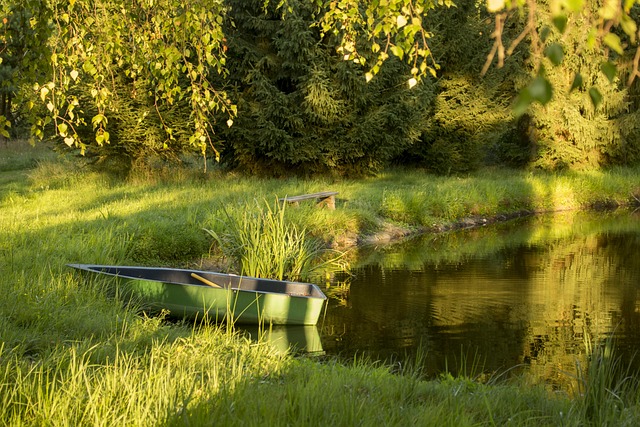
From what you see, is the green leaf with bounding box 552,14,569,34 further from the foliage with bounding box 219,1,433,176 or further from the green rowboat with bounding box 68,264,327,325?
the foliage with bounding box 219,1,433,176

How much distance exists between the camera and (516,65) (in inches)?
1132

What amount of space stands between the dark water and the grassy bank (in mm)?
688

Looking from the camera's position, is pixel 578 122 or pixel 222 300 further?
pixel 578 122

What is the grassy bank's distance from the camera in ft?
15.0

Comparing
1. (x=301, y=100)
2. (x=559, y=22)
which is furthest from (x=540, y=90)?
(x=301, y=100)

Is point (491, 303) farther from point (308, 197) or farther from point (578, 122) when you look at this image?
point (578, 122)

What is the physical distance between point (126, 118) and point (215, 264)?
27.3 feet

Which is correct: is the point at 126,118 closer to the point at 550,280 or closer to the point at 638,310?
the point at 550,280

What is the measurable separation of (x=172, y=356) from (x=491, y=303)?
5837 mm

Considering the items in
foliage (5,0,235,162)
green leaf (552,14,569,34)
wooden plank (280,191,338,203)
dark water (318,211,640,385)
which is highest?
foliage (5,0,235,162)

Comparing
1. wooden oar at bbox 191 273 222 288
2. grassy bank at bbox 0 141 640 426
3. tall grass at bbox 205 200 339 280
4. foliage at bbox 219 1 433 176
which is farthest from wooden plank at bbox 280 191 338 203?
wooden oar at bbox 191 273 222 288

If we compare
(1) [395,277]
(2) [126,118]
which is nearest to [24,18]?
(1) [395,277]

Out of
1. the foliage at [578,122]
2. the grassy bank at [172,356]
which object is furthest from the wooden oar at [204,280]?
the foliage at [578,122]

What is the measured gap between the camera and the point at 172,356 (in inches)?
252
